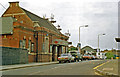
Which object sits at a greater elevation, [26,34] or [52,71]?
[26,34]

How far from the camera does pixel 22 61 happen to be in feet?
117

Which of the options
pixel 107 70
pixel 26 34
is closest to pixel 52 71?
pixel 107 70

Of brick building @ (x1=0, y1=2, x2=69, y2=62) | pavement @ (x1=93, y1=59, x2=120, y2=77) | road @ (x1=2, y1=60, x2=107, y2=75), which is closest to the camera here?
pavement @ (x1=93, y1=59, x2=120, y2=77)

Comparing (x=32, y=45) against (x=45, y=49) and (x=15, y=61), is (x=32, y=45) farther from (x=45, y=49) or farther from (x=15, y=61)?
(x=15, y=61)

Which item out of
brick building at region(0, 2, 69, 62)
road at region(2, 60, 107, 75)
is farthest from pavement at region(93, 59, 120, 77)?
brick building at region(0, 2, 69, 62)

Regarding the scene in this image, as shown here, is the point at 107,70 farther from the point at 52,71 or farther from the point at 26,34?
the point at 26,34

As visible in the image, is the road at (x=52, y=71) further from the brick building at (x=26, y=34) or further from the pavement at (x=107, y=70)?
the brick building at (x=26, y=34)

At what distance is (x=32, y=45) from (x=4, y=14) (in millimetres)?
9001

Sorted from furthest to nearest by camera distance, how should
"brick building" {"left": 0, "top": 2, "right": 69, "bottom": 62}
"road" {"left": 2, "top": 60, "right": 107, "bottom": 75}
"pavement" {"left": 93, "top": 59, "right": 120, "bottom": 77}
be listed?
"brick building" {"left": 0, "top": 2, "right": 69, "bottom": 62}
"road" {"left": 2, "top": 60, "right": 107, "bottom": 75}
"pavement" {"left": 93, "top": 59, "right": 120, "bottom": 77}

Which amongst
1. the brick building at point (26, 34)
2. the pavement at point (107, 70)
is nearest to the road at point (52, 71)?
the pavement at point (107, 70)

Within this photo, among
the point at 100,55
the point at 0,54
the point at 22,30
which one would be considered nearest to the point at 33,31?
the point at 22,30

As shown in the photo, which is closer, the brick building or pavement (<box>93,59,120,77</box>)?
pavement (<box>93,59,120,77</box>)

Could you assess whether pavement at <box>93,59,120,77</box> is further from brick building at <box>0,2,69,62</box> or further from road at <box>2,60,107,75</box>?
brick building at <box>0,2,69,62</box>

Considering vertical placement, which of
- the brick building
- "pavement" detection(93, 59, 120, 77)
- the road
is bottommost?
the road
